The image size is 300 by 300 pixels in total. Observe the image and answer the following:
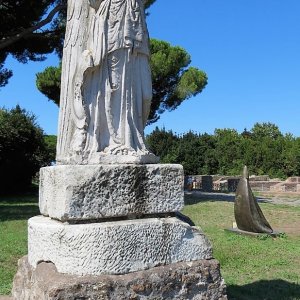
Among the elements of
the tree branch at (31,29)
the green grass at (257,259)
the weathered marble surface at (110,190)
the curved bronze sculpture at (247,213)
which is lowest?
the green grass at (257,259)

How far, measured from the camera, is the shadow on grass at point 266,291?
14.2 feet

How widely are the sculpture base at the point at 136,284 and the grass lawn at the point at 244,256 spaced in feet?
4.06

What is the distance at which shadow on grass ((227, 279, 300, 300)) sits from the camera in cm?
432

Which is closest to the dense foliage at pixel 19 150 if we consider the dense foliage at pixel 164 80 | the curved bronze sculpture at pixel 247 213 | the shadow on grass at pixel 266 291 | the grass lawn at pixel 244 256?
the dense foliage at pixel 164 80

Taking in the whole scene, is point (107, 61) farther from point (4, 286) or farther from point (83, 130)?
point (4, 286)

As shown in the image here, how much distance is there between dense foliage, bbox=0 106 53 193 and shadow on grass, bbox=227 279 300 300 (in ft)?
53.1

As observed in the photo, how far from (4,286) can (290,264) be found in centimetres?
364

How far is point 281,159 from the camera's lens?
33188 mm

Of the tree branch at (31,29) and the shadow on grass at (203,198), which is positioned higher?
the tree branch at (31,29)

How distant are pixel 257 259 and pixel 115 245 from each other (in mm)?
4300

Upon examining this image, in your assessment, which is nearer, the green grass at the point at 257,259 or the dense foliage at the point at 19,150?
the green grass at the point at 257,259

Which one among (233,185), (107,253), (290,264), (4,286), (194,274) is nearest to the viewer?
(107,253)

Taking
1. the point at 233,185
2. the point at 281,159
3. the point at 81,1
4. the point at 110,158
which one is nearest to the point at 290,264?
the point at 110,158

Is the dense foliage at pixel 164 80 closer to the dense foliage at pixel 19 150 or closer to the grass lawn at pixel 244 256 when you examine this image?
the dense foliage at pixel 19 150
